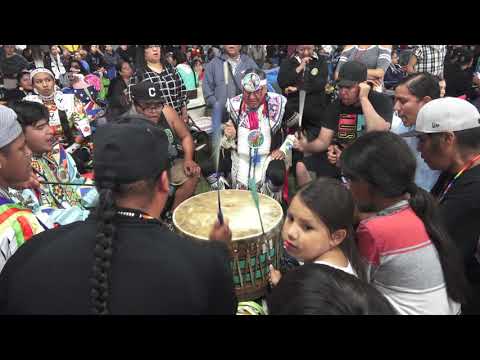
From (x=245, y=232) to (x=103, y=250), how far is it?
1678 mm

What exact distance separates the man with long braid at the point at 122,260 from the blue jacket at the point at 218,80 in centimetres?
411

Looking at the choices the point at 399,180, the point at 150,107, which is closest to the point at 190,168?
the point at 150,107

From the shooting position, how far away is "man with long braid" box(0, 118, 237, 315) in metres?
1.17

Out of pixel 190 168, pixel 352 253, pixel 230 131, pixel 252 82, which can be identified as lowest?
pixel 190 168

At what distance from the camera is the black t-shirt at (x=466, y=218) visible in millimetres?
1870

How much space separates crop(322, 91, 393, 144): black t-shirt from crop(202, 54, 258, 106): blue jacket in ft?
6.08

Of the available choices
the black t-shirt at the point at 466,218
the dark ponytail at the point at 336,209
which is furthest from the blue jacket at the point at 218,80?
the dark ponytail at the point at 336,209

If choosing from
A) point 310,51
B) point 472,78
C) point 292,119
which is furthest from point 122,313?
point 472,78

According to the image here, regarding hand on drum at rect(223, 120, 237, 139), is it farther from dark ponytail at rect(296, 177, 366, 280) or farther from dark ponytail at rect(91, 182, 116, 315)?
dark ponytail at rect(91, 182, 116, 315)

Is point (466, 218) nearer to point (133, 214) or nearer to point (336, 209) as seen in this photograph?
point (336, 209)

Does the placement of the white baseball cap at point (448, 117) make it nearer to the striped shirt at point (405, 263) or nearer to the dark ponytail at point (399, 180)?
the dark ponytail at point (399, 180)

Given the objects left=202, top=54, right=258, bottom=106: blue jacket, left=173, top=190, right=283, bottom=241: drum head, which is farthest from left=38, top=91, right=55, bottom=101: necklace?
left=173, top=190, right=283, bottom=241: drum head

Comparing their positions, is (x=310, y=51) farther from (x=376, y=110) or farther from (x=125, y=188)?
(x=125, y=188)

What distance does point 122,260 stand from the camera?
1192 millimetres
